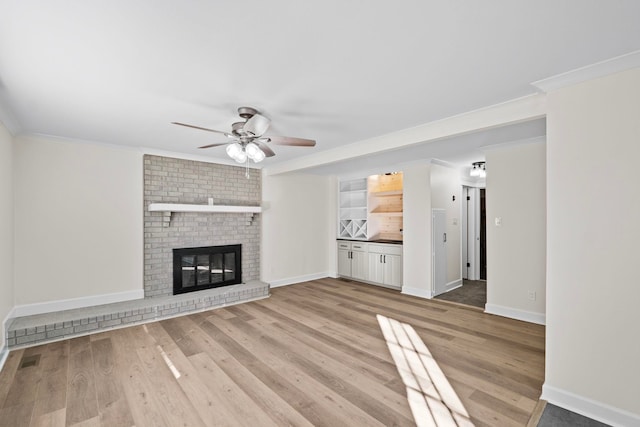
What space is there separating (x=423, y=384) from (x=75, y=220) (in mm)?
4737

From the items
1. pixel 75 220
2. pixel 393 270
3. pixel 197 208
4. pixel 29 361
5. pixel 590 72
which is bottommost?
pixel 29 361

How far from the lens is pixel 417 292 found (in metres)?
5.26

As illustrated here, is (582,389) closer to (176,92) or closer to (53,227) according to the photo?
(176,92)

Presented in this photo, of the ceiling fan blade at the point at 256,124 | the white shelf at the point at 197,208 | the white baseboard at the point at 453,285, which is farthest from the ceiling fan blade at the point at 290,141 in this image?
the white baseboard at the point at 453,285

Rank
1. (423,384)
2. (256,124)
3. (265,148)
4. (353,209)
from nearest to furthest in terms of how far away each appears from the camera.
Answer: (423,384)
(256,124)
(265,148)
(353,209)

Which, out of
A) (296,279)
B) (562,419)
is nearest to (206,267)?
(296,279)

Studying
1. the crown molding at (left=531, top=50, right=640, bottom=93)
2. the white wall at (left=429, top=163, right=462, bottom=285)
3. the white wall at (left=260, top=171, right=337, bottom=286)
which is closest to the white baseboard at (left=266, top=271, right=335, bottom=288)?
the white wall at (left=260, top=171, right=337, bottom=286)

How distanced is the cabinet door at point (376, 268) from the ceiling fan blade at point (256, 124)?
410cm

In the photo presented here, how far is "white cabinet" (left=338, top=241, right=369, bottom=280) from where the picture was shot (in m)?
6.29

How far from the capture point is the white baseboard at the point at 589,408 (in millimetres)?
1986

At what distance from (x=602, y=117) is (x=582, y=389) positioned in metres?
2.00

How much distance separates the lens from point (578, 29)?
1.64 metres

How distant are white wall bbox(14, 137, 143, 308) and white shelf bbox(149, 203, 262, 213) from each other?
33 cm

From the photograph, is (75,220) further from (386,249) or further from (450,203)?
(450,203)
